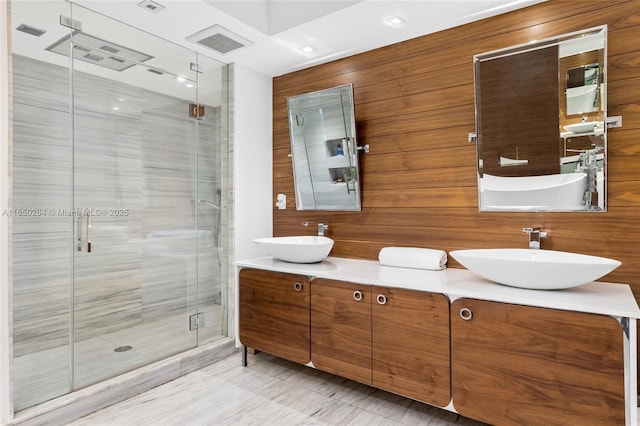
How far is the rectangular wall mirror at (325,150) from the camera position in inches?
102

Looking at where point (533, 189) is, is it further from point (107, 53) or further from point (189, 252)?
point (107, 53)

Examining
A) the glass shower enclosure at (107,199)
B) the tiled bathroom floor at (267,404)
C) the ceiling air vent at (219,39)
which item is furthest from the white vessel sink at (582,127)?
the glass shower enclosure at (107,199)

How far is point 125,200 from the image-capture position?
94.2 inches

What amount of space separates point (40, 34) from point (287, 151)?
1.75 m

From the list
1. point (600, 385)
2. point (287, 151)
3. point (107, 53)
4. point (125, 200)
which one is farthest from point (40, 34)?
point (600, 385)

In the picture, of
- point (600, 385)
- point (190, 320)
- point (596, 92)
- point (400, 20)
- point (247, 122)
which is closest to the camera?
point (600, 385)

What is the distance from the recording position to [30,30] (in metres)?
1.94

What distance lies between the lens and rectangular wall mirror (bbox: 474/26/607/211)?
181cm

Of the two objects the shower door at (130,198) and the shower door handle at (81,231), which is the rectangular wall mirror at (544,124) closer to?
the shower door at (130,198)

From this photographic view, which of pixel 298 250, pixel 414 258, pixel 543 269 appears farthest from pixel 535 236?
pixel 298 250

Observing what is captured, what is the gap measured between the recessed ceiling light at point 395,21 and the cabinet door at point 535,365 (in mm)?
1662

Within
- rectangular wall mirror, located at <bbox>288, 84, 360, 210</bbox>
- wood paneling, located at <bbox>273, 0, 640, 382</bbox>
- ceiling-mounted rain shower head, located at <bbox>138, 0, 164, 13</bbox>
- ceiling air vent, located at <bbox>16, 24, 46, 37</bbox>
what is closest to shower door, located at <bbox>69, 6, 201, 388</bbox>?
ceiling air vent, located at <bbox>16, 24, 46, 37</bbox>

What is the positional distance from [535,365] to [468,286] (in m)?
0.42

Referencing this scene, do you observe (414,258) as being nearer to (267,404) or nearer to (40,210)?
(267,404)
